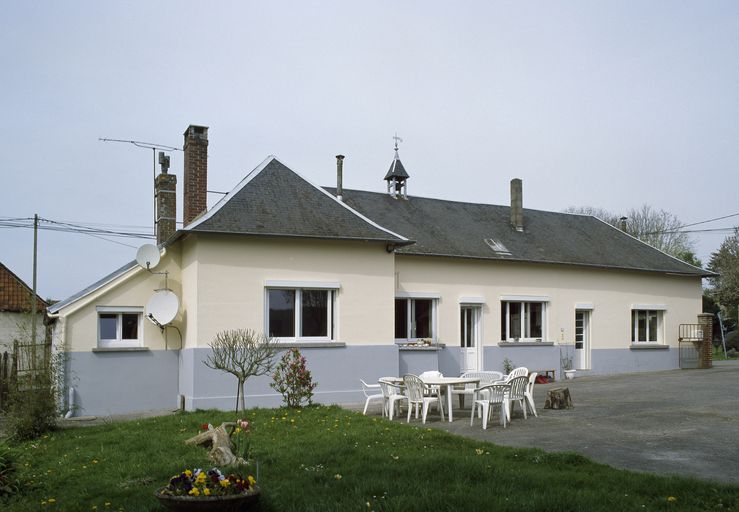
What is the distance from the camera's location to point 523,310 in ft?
72.6

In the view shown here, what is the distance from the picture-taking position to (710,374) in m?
22.0

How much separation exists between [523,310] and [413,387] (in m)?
10.0

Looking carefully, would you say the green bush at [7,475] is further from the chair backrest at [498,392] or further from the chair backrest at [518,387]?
the chair backrest at [518,387]

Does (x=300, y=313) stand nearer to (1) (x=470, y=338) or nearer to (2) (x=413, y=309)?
(2) (x=413, y=309)

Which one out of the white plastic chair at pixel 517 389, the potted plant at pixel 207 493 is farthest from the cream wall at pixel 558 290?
the potted plant at pixel 207 493

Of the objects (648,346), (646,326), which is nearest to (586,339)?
(648,346)

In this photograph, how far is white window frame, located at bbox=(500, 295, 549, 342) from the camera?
70.9ft

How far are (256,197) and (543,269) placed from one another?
994 centimetres

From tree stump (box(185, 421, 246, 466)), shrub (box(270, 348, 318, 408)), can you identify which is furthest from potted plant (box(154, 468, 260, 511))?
shrub (box(270, 348, 318, 408))

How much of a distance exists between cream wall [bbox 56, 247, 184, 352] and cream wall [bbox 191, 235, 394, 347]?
67 cm

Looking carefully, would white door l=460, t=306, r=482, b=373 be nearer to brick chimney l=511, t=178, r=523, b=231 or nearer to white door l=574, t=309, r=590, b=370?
white door l=574, t=309, r=590, b=370

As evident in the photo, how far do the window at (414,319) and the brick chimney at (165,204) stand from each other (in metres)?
6.36

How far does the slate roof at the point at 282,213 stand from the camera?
52.5ft

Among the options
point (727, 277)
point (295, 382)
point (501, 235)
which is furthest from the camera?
point (727, 277)
